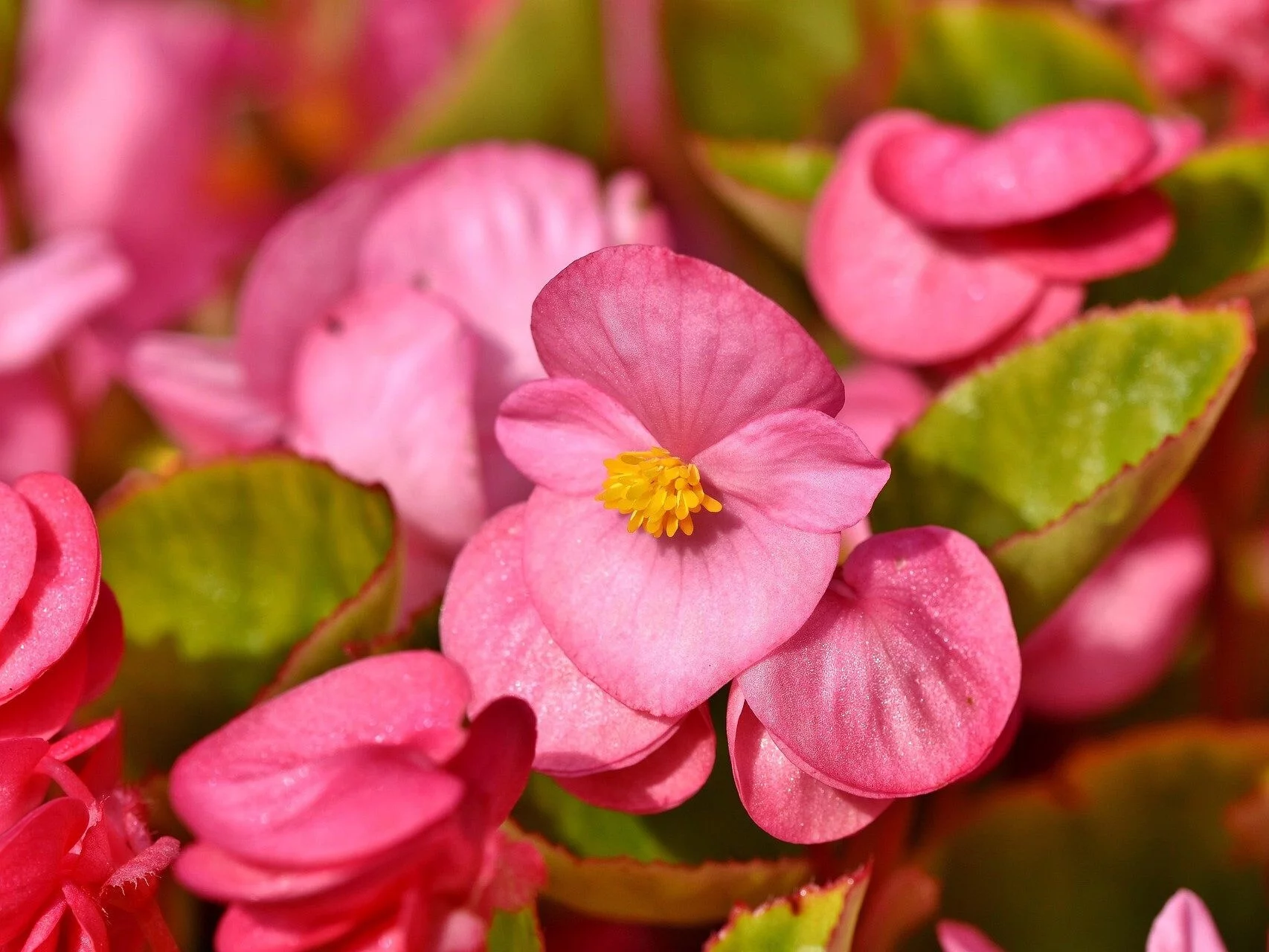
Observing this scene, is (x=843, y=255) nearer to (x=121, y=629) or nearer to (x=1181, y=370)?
(x=1181, y=370)

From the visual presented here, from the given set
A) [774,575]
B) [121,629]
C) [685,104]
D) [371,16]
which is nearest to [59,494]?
[121,629]

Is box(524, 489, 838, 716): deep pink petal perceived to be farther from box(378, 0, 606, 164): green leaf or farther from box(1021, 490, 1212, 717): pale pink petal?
box(378, 0, 606, 164): green leaf

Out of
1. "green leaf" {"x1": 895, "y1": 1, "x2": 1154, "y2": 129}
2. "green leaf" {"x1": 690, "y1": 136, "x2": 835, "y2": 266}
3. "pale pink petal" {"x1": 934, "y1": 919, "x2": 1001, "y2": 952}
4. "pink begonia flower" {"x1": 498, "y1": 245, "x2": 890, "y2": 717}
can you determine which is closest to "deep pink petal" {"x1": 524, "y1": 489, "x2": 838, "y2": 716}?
"pink begonia flower" {"x1": 498, "y1": 245, "x2": 890, "y2": 717}

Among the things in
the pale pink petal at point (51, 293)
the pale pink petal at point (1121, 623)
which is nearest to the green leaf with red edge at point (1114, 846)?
the pale pink petal at point (1121, 623)

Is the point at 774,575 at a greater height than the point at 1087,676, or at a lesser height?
greater

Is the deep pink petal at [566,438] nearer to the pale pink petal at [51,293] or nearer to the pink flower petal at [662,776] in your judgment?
the pink flower petal at [662,776]
